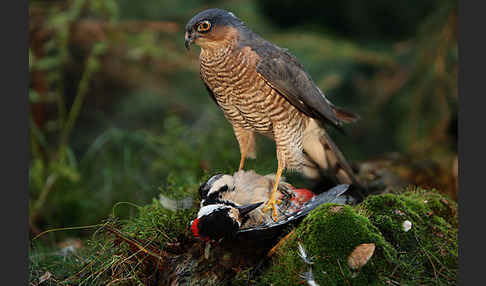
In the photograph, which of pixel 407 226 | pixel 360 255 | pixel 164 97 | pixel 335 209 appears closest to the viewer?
pixel 360 255

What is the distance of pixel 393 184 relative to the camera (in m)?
3.44

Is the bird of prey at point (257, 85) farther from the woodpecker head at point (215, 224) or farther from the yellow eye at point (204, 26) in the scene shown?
the woodpecker head at point (215, 224)

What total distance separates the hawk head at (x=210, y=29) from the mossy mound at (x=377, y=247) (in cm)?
119

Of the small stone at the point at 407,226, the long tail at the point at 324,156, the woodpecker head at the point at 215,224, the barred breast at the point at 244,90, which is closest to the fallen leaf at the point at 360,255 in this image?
the small stone at the point at 407,226

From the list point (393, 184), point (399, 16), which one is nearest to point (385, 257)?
point (393, 184)

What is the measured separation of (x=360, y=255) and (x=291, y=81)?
1.19m

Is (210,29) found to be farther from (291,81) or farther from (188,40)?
(291,81)

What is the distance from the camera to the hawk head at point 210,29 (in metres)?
2.53

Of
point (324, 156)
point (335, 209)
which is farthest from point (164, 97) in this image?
point (335, 209)

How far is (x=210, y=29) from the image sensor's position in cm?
255

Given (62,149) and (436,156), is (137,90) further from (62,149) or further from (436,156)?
(436,156)

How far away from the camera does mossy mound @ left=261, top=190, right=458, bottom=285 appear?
1942 mm

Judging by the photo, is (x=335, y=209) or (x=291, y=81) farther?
(x=291, y=81)

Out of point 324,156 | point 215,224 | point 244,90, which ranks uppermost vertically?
point 244,90
